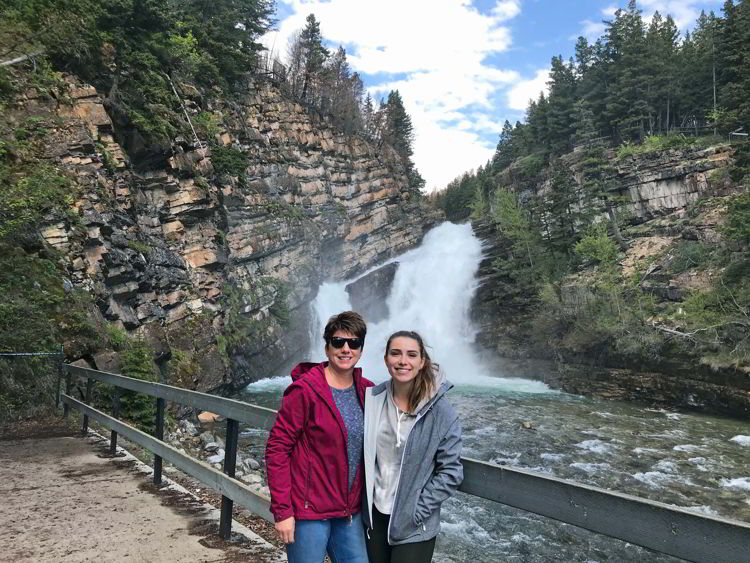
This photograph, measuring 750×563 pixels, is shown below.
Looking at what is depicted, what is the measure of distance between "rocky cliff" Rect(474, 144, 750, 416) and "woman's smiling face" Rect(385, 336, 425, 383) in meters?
25.1

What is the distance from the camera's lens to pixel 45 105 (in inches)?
617

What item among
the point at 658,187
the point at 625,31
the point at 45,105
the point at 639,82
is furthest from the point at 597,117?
the point at 45,105

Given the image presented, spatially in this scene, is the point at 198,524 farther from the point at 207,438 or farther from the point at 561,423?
the point at 561,423

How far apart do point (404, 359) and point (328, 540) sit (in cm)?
103

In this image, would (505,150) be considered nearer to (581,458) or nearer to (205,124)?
(205,124)

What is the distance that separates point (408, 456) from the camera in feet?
7.44

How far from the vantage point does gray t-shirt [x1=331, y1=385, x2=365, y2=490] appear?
2463 millimetres

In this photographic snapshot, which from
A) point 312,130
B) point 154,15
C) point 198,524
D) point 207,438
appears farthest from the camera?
point 312,130

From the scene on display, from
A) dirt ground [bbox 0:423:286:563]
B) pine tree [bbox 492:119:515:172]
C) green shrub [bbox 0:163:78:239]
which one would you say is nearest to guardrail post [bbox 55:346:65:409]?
dirt ground [bbox 0:423:286:563]

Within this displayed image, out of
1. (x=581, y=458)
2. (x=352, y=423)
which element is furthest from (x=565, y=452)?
(x=352, y=423)

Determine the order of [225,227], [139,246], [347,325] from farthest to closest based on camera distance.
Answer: [225,227] < [139,246] < [347,325]

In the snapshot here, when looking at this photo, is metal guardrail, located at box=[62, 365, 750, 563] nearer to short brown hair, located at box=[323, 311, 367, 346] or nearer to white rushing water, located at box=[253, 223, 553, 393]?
short brown hair, located at box=[323, 311, 367, 346]

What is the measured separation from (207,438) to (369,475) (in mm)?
13342

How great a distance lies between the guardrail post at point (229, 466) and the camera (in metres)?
4.11
